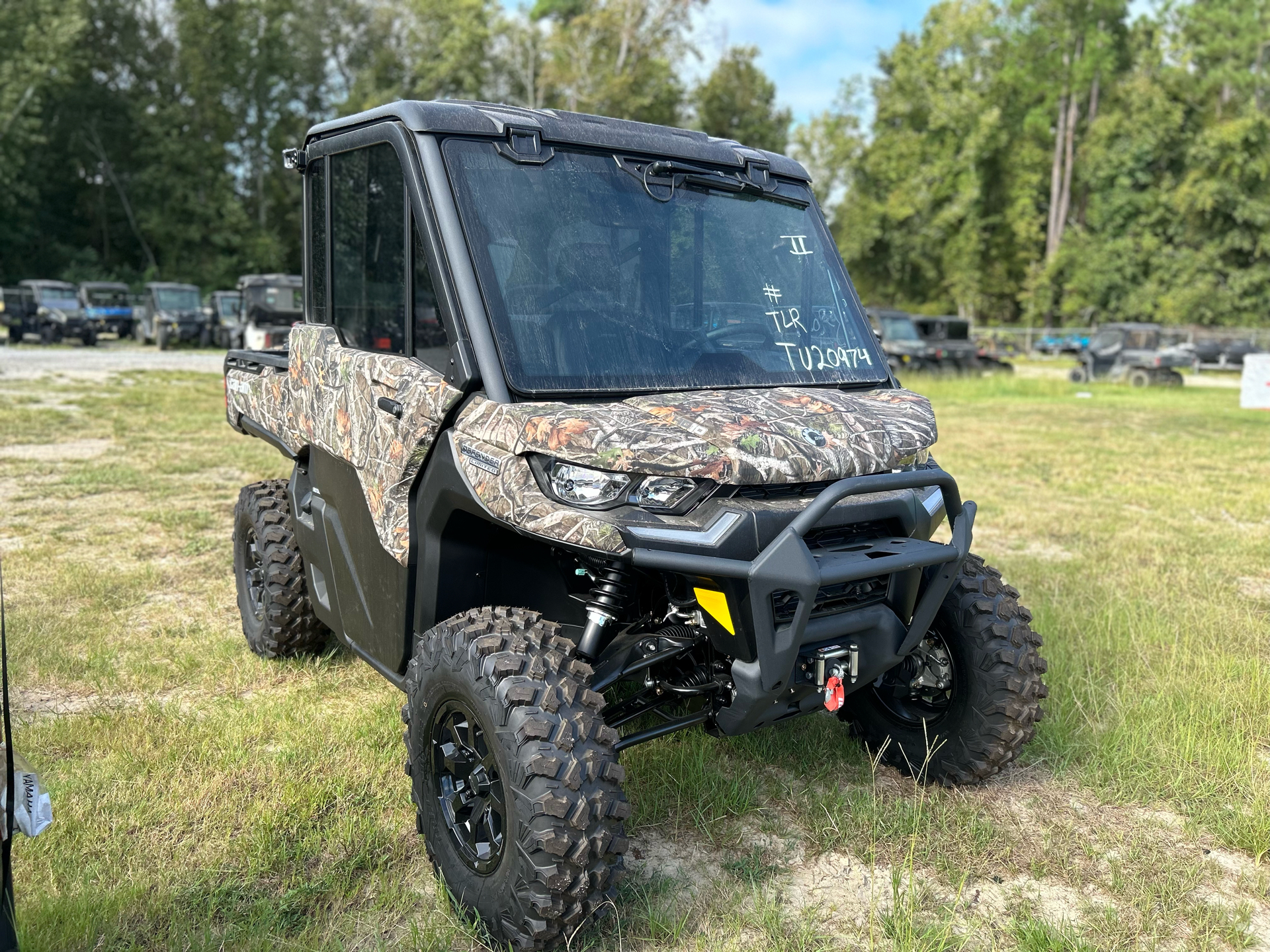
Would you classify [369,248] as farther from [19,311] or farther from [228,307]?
[19,311]

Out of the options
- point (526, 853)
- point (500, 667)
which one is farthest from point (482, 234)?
point (526, 853)

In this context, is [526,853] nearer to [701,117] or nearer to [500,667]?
[500,667]

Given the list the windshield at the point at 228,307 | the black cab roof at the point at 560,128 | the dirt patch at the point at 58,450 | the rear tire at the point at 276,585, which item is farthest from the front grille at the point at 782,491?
the windshield at the point at 228,307

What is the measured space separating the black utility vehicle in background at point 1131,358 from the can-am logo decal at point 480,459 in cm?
2791

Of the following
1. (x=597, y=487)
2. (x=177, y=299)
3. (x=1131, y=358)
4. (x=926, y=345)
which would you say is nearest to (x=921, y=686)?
(x=597, y=487)

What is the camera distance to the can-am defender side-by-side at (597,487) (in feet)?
9.31

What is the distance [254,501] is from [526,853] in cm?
300

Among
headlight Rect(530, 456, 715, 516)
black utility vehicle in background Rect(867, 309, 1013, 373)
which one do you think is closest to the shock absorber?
headlight Rect(530, 456, 715, 516)

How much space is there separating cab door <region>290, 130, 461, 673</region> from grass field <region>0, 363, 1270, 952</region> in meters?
0.67

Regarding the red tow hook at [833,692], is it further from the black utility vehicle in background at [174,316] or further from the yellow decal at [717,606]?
the black utility vehicle in background at [174,316]

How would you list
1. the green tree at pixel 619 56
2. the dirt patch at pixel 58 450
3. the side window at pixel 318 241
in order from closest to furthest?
the side window at pixel 318 241
the dirt patch at pixel 58 450
the green tree at pixel 619 56

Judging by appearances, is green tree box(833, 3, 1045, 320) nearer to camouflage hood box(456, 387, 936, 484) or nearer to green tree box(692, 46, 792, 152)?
green tree box(692, 46, 792, 152)

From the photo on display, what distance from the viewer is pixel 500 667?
2.89m

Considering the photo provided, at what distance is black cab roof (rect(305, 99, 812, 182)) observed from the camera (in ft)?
11.0
